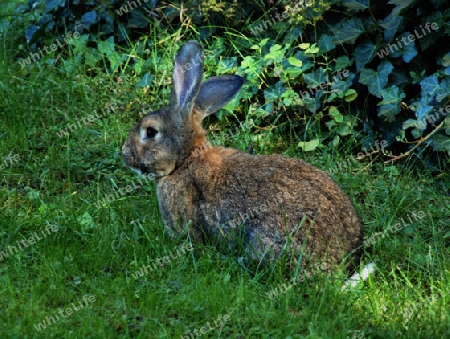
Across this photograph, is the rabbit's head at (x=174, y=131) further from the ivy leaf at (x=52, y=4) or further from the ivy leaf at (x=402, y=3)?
the ivy leaf at (x=52, y=4)

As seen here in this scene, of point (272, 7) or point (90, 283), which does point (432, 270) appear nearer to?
point (90, 283)

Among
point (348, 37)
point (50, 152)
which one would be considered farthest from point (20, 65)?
point (348, 37)

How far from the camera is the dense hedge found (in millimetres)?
7047

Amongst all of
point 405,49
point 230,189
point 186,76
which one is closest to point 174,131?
point 186,76

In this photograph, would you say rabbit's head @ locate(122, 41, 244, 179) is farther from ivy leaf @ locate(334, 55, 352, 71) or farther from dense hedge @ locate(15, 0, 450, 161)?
ivy leaf @ locate(334, 55, 352, 71)

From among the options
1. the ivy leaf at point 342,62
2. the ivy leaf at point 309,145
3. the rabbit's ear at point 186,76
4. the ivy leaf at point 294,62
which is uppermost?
the rabbit's ear at point 186,76

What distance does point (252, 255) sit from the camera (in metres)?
5.63

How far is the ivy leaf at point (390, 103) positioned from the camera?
7102 mm

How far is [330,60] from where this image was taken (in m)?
7.68

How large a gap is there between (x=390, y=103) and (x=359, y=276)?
227 centimetres

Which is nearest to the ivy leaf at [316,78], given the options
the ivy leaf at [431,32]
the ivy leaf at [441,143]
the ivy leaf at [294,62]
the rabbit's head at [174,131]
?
the ivy leaf at [294,62]

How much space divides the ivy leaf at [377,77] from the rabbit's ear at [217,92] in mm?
1339

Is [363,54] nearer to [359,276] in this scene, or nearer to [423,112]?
[423,112]

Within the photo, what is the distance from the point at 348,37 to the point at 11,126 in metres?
3.38
